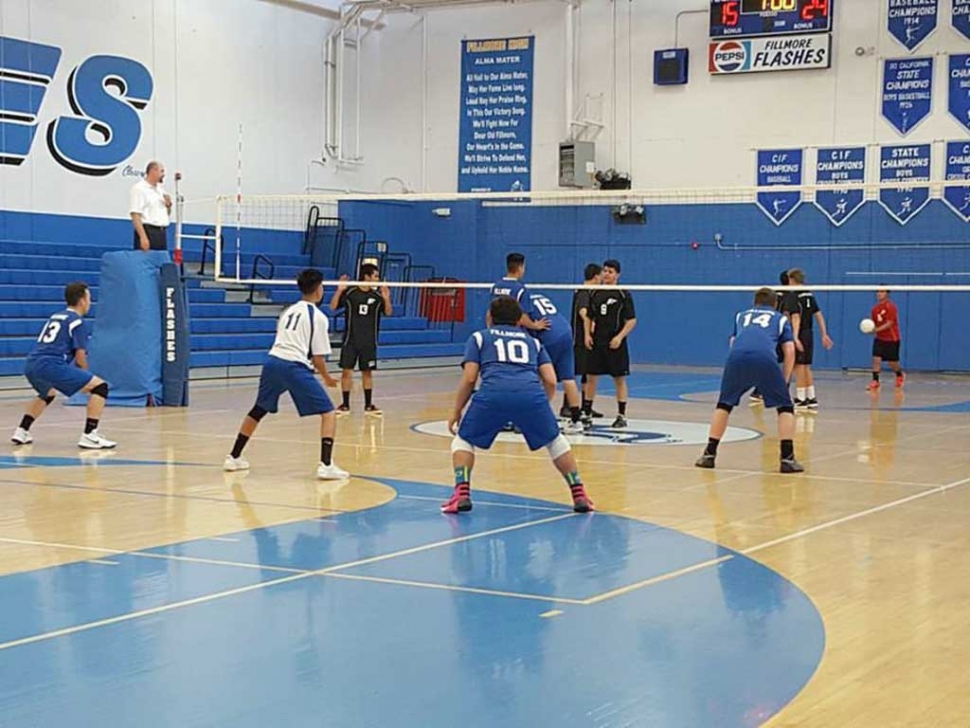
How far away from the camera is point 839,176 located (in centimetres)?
2458

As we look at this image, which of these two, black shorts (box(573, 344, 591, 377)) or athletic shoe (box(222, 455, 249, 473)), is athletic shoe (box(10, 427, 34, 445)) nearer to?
athletic shoe (box(222, 455, 249, 473))

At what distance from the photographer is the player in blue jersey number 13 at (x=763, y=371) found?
10.7 m

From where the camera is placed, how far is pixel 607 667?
518 cm

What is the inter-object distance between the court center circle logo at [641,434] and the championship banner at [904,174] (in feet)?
34.9

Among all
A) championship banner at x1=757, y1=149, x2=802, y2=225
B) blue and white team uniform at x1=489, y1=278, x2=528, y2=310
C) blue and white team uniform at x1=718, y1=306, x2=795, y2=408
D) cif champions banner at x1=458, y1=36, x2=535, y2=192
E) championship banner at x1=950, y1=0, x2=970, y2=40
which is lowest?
blue and white team uniform at x1=718, y1=306, x2=795, y2=408

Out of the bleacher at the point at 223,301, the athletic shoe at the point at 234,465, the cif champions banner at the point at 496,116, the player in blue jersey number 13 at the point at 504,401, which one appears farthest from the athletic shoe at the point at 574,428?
the cif champions banner at the point at 496,116

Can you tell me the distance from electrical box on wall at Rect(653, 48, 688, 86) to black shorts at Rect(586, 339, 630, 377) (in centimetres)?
1308

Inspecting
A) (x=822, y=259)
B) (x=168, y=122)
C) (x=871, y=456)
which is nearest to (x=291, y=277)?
(x=168, y=122)

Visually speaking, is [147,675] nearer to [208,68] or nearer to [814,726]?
[814,726]

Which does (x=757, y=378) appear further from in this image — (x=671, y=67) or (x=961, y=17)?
(x=671, y=67)

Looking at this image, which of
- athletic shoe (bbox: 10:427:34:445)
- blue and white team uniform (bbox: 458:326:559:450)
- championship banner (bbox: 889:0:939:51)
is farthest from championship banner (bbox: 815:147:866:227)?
blue and white team uniform (bbox: 458:326:559:450)

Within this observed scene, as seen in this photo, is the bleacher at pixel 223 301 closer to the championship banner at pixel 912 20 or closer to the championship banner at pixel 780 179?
the championship banner at pixel 780 179

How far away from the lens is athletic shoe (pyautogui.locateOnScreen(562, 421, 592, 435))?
13812 millimetres

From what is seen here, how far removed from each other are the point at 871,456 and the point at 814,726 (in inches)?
311
